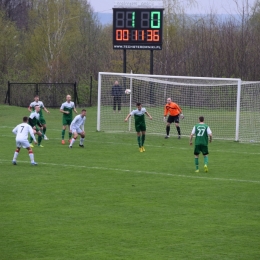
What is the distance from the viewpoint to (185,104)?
35.3 metres

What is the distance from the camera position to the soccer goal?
31.6 meters

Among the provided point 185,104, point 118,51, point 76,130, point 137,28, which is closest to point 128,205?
point 76,130

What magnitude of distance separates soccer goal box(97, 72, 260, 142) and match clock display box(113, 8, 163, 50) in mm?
1712

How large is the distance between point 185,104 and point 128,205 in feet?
66.3

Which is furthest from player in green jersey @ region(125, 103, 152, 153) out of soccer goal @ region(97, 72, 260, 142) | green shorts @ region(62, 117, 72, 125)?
soccer goal @ region(97, 72, 260, 142)

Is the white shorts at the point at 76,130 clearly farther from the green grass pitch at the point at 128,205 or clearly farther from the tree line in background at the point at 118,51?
the tree line in background at the point at 118,51

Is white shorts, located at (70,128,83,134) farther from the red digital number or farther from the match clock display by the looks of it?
the red digital number

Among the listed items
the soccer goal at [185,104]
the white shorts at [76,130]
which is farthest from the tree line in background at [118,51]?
the white shorts at [76,130]

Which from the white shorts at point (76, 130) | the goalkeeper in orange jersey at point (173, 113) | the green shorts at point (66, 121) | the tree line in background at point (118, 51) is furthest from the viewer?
the tree line in background at point (118, 51)

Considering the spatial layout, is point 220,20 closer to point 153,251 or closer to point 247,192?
point 247,192

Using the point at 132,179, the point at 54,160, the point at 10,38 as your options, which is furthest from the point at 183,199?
the point at 10,38

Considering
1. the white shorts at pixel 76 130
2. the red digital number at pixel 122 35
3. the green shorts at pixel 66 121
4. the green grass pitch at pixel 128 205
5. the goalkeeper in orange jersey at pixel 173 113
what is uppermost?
the red digital number at pixel 122 35

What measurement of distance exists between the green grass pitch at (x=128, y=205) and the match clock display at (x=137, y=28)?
915 centimetres

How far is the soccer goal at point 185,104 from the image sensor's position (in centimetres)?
3164
